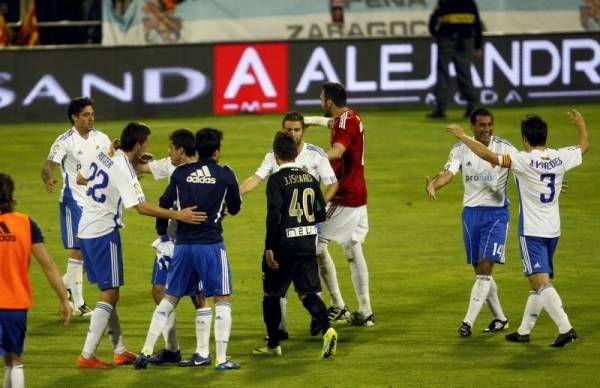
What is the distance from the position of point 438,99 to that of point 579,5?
5.97 m

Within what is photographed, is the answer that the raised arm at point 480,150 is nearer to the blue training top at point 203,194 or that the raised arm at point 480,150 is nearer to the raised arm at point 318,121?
the raised arm at point 318,121

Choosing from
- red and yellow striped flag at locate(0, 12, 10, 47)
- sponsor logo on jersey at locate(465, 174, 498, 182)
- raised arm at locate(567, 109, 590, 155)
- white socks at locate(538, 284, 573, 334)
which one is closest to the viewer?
white socks at locate(538, 284, 573, 334)

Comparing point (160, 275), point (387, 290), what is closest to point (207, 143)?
point (160, 275)

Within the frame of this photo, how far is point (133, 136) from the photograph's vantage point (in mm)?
12992

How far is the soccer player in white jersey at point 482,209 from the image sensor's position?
46.7ft

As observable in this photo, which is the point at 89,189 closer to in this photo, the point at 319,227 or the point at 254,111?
the point at 319,227

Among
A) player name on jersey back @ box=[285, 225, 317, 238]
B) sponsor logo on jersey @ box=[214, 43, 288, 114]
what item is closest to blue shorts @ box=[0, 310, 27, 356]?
player name on jersey back @ box=[285, 225, 317, 238]

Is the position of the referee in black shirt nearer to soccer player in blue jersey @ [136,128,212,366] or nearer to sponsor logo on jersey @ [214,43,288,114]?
soccer player in blue jersey @ [136,128,212,366]

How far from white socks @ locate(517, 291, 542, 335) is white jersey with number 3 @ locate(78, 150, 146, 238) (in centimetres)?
374

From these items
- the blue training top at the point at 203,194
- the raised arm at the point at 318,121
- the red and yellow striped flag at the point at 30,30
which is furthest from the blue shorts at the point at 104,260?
the red and yellow striped flag at the point at 30,30

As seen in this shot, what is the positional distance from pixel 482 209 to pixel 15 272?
16.8 ft

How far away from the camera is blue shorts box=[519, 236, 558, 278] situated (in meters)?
13.7

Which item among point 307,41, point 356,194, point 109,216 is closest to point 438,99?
point 307,41

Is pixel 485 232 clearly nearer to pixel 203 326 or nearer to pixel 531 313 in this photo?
pixel 531 313
